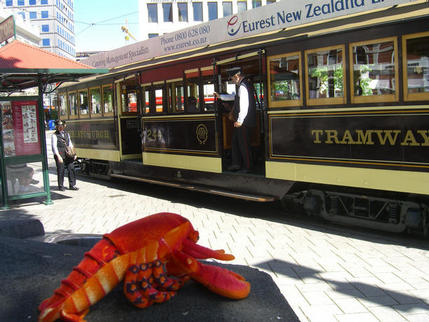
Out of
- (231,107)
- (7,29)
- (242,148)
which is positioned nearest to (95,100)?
(7,29)

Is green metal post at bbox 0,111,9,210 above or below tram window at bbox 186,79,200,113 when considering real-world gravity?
below

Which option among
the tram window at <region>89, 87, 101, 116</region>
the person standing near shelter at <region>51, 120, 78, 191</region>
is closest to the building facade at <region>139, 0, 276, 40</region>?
the tram window at <region>89, 87, 101, 116</region>

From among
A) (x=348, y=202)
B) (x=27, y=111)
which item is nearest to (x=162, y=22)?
(x=27, y=111)

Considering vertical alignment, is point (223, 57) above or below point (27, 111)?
above

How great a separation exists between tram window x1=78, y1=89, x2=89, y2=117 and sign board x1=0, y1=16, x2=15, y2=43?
116 inches

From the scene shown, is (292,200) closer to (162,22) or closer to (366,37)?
(366,37)

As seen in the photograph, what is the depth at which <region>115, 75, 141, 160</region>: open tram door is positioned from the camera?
10914 millimetres

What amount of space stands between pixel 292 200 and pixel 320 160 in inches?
47.3

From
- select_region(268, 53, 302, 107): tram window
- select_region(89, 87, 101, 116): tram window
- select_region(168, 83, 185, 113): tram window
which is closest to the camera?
select_region(268, 53, 302, 107): tram window

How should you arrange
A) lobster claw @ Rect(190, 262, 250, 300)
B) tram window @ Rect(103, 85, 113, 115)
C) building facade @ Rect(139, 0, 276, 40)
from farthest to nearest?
building facade @ Rect(139, 0, 276, 40)
tram window @ Rect(103, 85, 113, 115)
lobster claw @ Rect(190, 262, 250, 300)

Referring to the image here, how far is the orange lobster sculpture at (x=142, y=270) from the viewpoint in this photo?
84.2 inches

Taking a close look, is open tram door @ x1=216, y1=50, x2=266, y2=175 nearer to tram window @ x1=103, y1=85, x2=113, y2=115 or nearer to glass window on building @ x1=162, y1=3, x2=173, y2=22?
tram window @ x1=103, y1=85, x2=113, y2=115

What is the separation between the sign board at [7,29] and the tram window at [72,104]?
3.36 metres

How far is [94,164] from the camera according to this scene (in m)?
12.8
